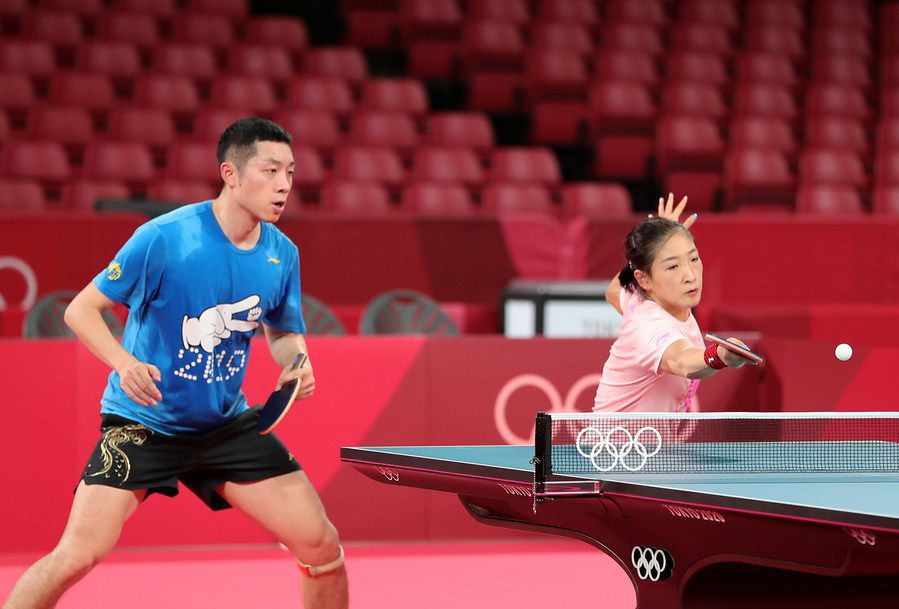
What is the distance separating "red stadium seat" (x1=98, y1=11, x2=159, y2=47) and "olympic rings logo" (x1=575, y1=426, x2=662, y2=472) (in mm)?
9746

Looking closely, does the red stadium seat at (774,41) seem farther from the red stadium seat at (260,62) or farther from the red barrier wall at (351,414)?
the red barrier wall at (351,414)

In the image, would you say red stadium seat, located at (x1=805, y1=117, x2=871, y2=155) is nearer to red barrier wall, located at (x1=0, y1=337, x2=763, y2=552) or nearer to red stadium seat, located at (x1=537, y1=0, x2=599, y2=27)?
red stadium seat, located at (x1=537, y1=0, x2=599, y2=27)

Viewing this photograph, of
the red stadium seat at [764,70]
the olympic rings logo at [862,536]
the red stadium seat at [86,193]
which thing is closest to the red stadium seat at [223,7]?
the red stadium seat at [86,193]

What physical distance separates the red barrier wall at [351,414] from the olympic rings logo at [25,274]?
2.53 m

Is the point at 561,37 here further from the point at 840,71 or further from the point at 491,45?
the point at 840,71

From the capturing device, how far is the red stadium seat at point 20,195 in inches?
394

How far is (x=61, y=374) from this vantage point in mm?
6027

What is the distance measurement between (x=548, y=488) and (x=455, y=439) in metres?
3.00

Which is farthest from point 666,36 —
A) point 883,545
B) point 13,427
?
point 883,545

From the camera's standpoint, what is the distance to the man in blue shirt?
372 cm

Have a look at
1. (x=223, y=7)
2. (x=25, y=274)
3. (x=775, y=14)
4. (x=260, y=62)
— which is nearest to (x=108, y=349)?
(x=25, y=274)

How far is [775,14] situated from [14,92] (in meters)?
8.12

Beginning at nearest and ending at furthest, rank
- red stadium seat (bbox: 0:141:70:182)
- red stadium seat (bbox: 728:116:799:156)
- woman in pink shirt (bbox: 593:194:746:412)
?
woman in pink shirt (bbox: 593:194:746:412)
red stadium seat (bbox: 0:141:70:182)
red stadium seat (bbox: 728:116:799:156)

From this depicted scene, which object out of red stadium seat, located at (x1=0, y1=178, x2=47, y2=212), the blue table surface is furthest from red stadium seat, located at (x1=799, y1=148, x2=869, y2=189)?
the blue table surface
